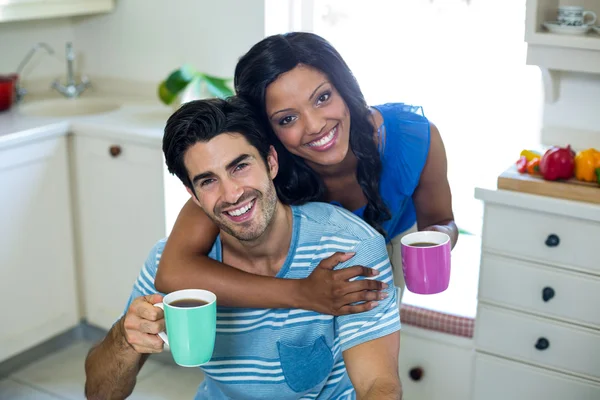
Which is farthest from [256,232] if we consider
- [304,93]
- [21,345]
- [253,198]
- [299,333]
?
[21,345]

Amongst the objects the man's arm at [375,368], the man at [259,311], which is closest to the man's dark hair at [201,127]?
the man at [259,311]

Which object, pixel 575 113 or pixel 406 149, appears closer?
pixel 406 149

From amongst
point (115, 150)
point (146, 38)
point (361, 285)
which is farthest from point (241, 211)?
point (146, 38)

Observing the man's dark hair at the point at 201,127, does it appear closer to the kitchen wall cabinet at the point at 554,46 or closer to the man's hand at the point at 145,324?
the man's hand at the point at 145,324

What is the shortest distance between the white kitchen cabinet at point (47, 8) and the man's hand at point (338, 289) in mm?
1949

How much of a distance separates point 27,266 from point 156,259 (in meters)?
1.43

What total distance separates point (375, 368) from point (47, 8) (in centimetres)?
219

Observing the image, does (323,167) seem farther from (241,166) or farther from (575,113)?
(575,113)

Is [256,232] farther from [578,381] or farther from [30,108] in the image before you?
[30,108]

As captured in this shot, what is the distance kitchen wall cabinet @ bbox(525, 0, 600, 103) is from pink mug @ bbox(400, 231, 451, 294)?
37.2 inches

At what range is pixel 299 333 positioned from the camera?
5.03 ft

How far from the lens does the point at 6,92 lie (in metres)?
3.05

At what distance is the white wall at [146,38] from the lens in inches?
121

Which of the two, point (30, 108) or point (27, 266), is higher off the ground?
point (30, 108)
